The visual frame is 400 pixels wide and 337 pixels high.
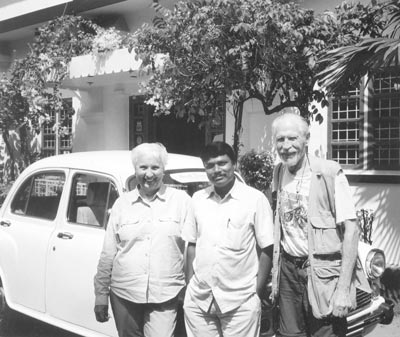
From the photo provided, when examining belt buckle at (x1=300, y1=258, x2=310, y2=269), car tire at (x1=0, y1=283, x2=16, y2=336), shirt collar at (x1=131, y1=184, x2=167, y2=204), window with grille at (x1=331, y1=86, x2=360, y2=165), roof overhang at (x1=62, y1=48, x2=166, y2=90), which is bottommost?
car tire at (x1=0, y1=283, x2=16, y2=336)

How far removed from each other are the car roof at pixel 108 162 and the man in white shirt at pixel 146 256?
1.05 metres

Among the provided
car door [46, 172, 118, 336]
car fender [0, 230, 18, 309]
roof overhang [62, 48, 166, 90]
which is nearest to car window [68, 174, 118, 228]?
car door [46, 172, 118, 336]

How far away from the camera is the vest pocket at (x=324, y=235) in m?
3.05

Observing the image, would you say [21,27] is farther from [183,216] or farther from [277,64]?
[183,216]

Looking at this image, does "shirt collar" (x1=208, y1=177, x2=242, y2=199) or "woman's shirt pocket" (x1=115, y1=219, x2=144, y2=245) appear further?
"woman's shirt pocket" (x1=115, y1=219, x2=144, y2=245)

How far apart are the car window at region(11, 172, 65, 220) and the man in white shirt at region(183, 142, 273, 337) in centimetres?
224

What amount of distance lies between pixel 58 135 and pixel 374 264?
8.96m

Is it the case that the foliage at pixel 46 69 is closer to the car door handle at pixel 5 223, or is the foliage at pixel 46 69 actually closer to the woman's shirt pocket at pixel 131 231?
the car door handle at pixel 5 223

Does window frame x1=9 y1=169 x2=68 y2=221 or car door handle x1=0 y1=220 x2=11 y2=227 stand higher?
window frame x1=9 y1=169 x2=68 y2=221

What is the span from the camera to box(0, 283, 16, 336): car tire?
5.33 meters

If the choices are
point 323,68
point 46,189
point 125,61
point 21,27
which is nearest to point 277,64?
point 323,68

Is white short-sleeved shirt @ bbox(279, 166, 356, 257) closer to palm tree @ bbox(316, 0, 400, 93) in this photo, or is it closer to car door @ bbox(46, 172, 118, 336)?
car door @ bbox(46, 172, 118, 336)

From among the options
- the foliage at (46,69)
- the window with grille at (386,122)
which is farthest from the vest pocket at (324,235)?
the foliage at (46,69)

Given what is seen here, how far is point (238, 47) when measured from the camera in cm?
557
